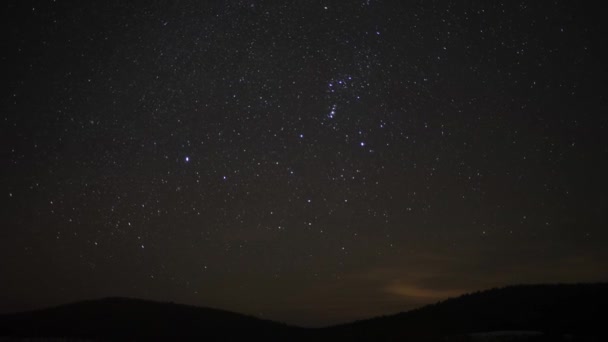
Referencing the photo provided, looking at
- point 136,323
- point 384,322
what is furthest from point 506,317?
point 136,323

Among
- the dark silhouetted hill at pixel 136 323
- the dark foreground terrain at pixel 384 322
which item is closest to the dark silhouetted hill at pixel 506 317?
the dark foreground terrain at pixel 384 322

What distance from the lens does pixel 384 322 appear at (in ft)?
97.2

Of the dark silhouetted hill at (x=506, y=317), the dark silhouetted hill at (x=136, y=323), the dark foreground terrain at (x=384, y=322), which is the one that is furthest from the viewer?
the dark silhouetted hill at (x=136, y=323)

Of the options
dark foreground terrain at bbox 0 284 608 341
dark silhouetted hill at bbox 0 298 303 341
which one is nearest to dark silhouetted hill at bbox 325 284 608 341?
dark foreground terrain at bbox 0 284 608 341

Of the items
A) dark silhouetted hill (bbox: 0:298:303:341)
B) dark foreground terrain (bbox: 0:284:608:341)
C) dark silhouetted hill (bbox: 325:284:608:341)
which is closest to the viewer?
dark silhouetted hill (bbox: 325:284:608:341)

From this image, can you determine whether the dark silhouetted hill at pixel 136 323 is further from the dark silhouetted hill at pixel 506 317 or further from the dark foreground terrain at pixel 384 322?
the dark silhouetted hill at pixel 506 317

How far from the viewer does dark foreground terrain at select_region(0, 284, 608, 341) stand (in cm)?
2074

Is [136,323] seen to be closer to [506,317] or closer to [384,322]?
[384,322]

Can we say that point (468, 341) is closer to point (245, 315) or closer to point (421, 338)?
point (421, 338)

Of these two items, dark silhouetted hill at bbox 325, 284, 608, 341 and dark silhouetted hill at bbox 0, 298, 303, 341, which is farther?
dark silhouetted hill at bbox 0, 298, 303, 341

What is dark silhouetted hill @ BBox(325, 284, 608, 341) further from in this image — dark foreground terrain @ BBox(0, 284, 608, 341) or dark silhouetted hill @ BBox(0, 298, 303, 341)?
dark silhouetted hill @ BBox(0, 298, 303, 341)

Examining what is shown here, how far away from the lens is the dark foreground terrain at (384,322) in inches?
817

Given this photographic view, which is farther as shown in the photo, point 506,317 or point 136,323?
point 136,323

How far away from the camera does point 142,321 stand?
103ft
